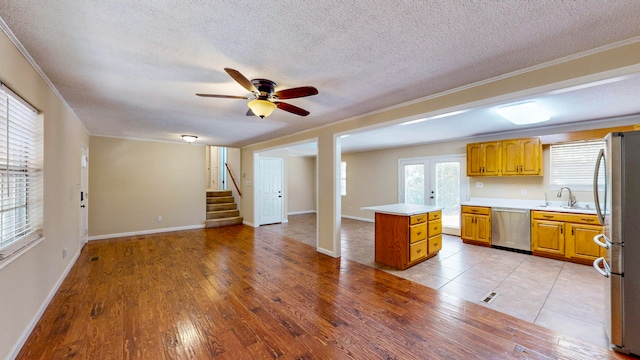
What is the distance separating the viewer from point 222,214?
759 centimetres

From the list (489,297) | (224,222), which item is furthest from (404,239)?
(224,222)

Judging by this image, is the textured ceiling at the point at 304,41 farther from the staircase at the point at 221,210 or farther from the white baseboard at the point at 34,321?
the staircase at the point at 221,210

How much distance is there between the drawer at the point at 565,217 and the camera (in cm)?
392

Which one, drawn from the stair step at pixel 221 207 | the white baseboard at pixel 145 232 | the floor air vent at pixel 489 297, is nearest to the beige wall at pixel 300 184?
the stair step at pixel 221 207

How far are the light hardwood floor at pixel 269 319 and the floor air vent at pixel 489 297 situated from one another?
23cm

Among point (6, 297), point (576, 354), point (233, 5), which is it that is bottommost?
point (576, 354)

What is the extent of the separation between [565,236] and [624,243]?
2.69 m

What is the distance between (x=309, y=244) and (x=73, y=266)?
150 inches

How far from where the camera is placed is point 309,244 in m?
5.24

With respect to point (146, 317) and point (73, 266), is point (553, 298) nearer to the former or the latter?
point (146, 317)

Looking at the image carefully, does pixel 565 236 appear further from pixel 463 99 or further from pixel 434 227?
pixel 463 99

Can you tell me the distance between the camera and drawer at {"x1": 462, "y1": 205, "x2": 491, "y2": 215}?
501 cm

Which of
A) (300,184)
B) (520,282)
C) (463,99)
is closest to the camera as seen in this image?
(463,99)

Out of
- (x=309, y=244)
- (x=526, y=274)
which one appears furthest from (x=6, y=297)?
(x=526, y=274)
